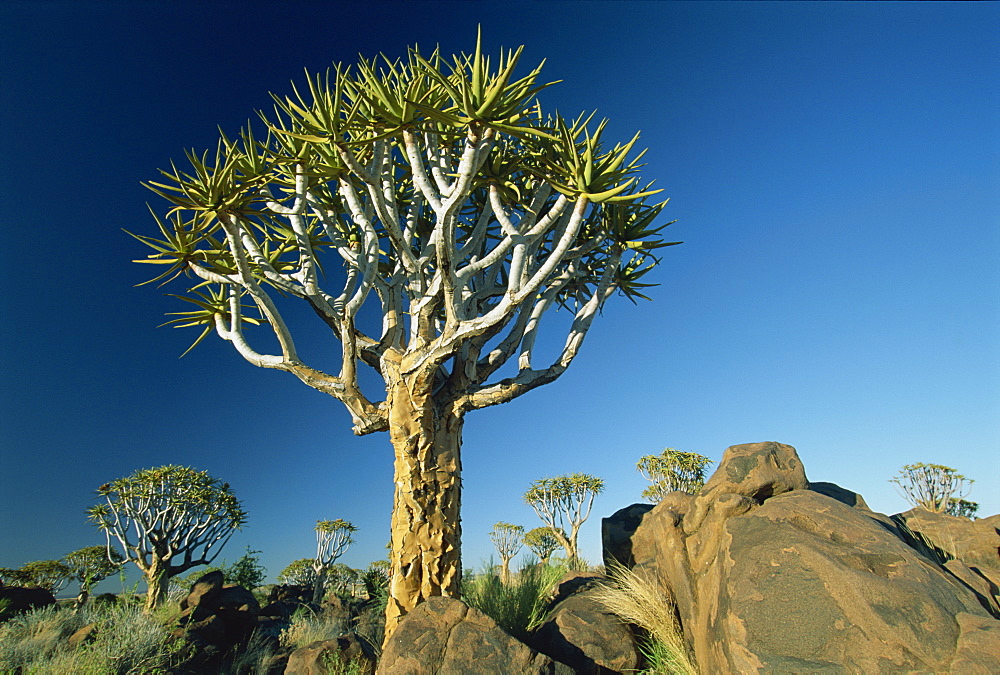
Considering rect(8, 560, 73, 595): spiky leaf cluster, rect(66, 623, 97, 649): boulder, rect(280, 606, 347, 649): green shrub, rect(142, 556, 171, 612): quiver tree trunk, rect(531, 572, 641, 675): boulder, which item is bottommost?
rect(531, 572, 641, 675): boulder

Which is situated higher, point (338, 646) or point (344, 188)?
point (344, 188)

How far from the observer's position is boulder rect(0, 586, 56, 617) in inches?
424

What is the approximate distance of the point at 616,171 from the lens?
21.1 ft

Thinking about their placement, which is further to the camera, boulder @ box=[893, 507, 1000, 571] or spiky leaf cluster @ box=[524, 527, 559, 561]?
spiky leaf cluster @ box=[524, 527, 559, 561]

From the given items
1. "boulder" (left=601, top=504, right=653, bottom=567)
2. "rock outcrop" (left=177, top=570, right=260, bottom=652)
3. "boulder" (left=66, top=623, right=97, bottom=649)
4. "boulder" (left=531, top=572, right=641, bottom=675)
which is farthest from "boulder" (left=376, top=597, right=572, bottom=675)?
"boulder" (left=66, top=623, right=97, bottom=649)

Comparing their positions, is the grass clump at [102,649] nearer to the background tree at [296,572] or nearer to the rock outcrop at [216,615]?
the rock outcrop at [216,615]

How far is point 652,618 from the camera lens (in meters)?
5.61

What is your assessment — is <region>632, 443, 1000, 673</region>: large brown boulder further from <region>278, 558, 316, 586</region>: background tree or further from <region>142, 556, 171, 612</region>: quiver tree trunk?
<region>278, 558, 316, 586</region>: background tree

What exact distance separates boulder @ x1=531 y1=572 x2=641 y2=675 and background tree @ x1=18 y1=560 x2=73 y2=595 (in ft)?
82.0

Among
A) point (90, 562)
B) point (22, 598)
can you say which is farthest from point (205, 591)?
point (90, 562)

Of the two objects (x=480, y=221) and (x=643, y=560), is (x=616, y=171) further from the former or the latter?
(x=643, y=560)

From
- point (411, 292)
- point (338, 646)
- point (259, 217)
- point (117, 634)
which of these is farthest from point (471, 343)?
point (117, 634)

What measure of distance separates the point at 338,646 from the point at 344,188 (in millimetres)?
5466

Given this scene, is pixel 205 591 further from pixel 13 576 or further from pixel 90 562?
pixel 13 576
